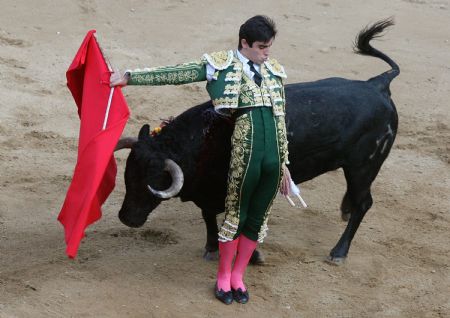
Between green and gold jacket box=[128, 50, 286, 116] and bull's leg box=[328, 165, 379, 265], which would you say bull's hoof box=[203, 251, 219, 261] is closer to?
bull's leg box=[328, 165, 379, 265]

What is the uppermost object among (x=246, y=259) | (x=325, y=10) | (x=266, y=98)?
(x=266, y=98)

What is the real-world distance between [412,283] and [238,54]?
76.5 inches

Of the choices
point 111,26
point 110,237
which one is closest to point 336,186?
point 110,237

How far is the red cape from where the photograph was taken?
5.24m

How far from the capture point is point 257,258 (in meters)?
6.07

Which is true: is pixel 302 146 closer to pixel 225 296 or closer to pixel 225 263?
pixel 225 263

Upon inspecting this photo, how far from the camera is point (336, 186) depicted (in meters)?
7.43

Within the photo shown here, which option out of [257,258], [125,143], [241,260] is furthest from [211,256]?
[125,143]

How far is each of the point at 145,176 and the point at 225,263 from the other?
679mm

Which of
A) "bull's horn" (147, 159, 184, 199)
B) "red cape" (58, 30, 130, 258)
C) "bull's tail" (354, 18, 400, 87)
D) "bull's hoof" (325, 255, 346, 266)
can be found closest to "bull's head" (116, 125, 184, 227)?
"bull's horn" (147, 159, 184, 199)

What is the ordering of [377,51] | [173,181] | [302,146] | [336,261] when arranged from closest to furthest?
1. [173,181]
2. [302,146]
3. [336,261]
4. [377,51]

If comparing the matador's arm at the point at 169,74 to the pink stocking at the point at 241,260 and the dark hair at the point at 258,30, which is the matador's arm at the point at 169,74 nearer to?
the dark hair at the point at 258,30

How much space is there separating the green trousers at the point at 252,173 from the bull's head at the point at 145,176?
331 millimetres

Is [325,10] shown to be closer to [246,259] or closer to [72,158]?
[72,158]
